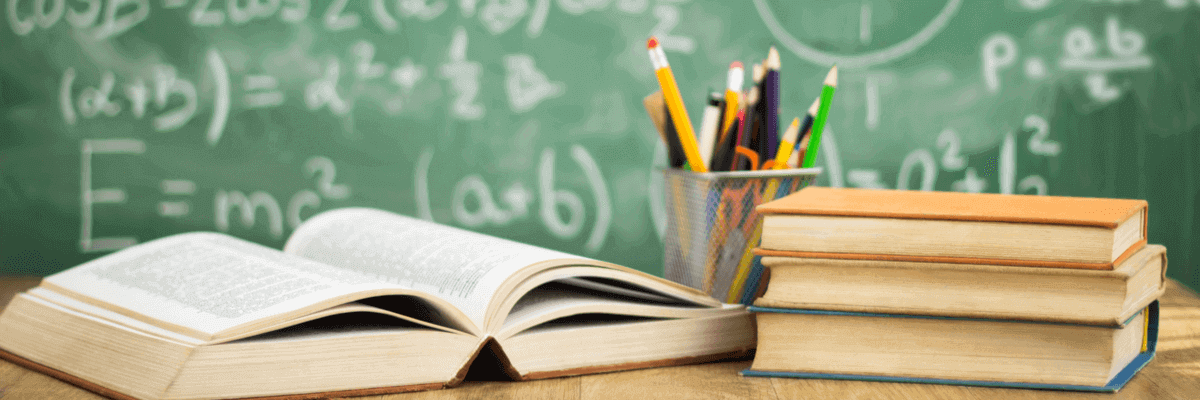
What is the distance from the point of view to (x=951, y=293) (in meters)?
0.57

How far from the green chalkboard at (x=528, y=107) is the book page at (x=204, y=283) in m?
0.38

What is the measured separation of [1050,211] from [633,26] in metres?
0.64

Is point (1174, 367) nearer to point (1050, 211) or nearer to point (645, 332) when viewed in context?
point (1050, 211)

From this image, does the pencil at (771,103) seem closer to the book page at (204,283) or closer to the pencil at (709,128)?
the pencil at (709,128)

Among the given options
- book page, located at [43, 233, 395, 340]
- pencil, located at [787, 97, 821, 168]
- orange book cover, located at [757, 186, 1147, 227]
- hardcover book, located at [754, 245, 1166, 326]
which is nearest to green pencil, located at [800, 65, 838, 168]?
pencil, located at [787, 97, 821, 168]

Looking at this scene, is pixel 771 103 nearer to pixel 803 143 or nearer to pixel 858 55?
pixel 803 143

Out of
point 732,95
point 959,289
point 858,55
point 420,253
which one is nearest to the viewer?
point 959,289

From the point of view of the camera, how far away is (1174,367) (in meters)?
0.63

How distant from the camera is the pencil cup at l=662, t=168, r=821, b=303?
0.76 metres

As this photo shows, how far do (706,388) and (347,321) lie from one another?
241 millimetres

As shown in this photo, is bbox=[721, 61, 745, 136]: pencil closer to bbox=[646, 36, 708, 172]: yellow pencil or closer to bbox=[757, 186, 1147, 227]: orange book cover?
bbox=[646, 36, 708, 172]: yellow pencil

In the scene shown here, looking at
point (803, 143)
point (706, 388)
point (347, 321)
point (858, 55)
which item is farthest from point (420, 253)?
point (858, 55)

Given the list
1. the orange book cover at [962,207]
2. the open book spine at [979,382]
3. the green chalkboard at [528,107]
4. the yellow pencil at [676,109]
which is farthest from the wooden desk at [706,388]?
the green chalkboard at [528,107]

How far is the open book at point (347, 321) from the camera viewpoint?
1.70 ft
